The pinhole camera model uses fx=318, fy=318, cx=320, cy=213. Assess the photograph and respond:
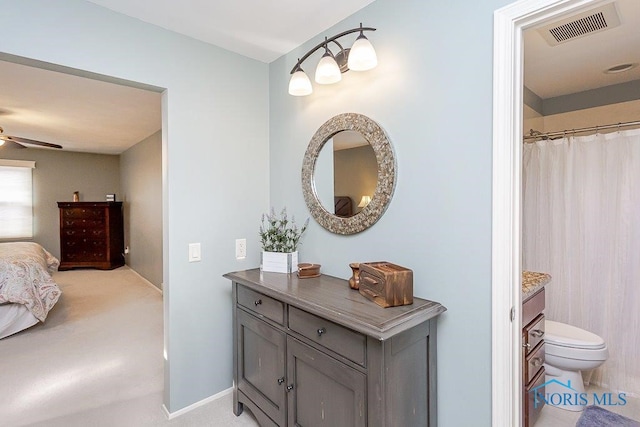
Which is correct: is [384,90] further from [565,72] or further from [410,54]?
[565,72]

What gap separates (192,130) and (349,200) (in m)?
1.11

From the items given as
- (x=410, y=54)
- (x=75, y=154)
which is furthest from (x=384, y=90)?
(x=75, y=154)

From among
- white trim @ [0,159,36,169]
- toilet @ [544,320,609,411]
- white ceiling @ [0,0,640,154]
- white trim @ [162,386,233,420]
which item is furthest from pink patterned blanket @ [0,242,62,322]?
toilet @ [544,320,609,411]

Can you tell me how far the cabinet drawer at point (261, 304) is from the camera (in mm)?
1642

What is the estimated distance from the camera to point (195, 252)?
207cm

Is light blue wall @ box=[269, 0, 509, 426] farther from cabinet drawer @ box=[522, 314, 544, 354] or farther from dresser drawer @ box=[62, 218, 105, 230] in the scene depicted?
dresser drawer @ box=[62, 218, 105, 230]

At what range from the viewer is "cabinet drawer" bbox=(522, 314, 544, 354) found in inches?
66.1

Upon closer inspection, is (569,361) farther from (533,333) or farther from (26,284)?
(26,284)

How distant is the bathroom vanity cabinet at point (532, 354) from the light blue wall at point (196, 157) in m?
1.74

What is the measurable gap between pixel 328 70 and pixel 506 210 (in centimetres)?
108

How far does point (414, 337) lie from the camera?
1.33m

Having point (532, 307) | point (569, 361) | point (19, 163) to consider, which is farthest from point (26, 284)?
point (569, 361)

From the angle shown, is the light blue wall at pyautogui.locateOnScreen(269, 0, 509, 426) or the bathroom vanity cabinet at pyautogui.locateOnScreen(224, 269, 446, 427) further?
the light blue wall at pyautogui.locateOnScreen(269, 0, 509, 426)

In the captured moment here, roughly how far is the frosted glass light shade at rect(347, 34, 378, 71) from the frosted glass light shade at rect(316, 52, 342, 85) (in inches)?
5.0
